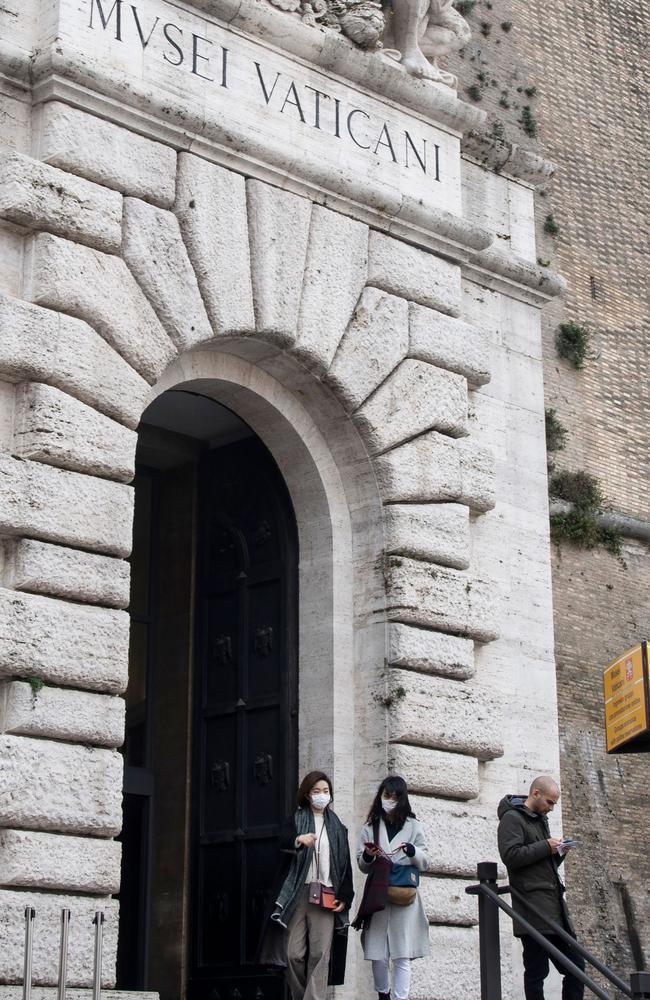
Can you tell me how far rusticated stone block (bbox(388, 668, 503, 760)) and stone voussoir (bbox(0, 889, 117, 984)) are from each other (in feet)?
7.07

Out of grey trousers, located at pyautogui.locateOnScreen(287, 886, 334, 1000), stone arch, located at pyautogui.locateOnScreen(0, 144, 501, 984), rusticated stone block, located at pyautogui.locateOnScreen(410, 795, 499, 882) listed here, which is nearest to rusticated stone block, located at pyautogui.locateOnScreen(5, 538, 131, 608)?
stone arch, located at pyautogui.locateOnScreen(0, 144, 501, 984)

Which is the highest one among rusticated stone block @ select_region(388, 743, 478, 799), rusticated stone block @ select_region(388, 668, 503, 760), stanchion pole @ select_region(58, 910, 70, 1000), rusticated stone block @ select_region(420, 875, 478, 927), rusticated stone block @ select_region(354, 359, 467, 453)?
rusticated stone block @ select_region(354, 359, 467, 453)

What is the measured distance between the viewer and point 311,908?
26.5 feet

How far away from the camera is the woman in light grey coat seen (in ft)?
27.1

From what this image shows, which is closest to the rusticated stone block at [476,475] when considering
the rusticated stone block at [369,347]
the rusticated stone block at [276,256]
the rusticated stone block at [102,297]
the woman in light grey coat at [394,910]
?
the rusticated stone block at [369,347]

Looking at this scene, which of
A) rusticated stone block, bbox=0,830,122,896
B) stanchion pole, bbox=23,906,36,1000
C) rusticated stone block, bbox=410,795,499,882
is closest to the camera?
stanchion pole, bbox=23,906,36,1000

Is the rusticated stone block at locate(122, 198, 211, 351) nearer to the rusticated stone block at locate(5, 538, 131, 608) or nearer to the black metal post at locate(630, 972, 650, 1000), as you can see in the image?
the rusticated stone block at locate(5, 538, 131, 608)

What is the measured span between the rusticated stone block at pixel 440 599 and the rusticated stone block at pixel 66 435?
1875mm

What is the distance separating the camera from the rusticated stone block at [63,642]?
7.90 m

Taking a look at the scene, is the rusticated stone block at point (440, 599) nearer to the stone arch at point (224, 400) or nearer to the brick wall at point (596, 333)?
the stone arch at point (224, 400)

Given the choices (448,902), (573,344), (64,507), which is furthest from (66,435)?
(573,344)

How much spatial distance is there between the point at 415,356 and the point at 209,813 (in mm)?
2985

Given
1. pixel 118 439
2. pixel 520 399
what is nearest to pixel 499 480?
pixel 520 399

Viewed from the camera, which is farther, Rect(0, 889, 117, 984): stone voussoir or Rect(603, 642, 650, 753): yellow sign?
Rect(603, 642, 650, 753): yellow sign
